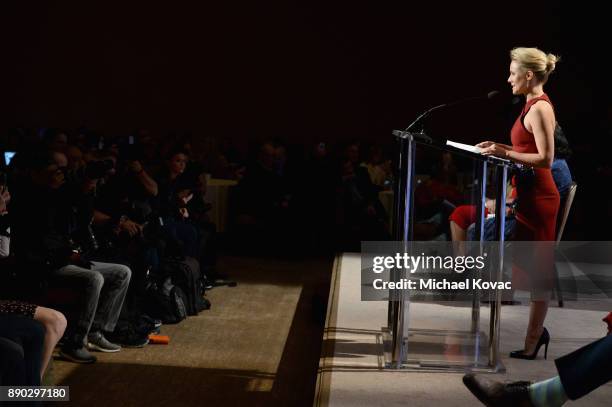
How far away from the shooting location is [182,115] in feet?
40.0

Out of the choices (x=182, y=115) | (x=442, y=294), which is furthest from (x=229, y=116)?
(x=442, y=294)

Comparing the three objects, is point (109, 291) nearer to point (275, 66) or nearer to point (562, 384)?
point (562, 384)

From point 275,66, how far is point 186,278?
22.5ft

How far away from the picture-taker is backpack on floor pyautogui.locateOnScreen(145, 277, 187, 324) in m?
5.37

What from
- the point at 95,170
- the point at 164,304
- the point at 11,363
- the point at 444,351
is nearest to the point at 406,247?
the point at 444,351

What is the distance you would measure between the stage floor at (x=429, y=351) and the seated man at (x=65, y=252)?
1115 mm

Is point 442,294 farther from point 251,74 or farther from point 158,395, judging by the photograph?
point 251,74

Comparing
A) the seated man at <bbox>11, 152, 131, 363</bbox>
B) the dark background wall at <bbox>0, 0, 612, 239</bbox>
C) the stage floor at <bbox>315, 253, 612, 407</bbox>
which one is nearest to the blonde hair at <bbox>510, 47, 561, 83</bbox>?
the stage floor at <bbox>315, 253, 612, 407</bbox>

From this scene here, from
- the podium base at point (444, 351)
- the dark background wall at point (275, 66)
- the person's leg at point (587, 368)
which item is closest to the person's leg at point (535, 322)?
the podium base at point (444, 351)

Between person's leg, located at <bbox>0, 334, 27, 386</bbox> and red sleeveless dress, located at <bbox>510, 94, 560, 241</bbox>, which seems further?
red sleeveless dress, located at <bbox>510, 94, 560, 241</bbox>

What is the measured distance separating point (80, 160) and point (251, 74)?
19.8 feet

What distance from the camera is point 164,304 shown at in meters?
5.40

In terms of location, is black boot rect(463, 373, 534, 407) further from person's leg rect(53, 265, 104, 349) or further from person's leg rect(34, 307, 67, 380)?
person's leg rect(53, 265, 104, 349)

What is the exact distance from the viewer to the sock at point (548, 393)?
8.87ft
